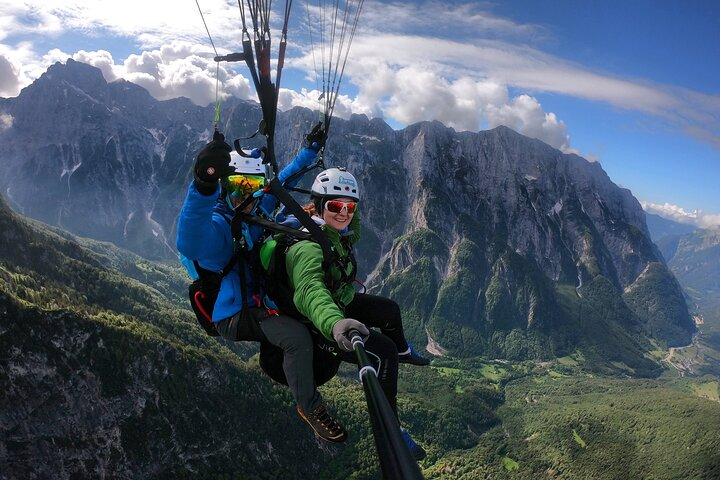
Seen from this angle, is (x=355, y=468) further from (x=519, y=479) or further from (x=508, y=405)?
(x=508, y=405)

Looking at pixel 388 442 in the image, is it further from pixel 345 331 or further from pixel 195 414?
pixel 195 414

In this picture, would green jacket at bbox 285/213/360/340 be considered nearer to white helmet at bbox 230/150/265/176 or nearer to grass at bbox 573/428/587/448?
white helmet at bbox 230/150/265/176

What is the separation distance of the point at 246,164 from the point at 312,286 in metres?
4.22

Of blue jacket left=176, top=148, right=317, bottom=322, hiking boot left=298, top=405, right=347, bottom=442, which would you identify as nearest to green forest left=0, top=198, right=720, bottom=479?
blue jacket left=176, top=148, right=317, bottom=322

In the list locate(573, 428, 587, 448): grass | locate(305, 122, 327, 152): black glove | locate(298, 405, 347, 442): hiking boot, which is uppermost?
locate(305, 122, 327, 152): black glove

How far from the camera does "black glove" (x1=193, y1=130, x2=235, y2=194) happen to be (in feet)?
19.5

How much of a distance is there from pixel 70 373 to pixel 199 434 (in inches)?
1335

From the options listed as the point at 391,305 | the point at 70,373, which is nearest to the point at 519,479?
the point at 70,373

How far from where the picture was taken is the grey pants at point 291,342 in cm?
725

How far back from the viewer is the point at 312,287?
615cm

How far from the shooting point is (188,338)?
134750 millimetres

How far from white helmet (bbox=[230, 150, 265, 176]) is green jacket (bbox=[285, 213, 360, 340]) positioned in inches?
119

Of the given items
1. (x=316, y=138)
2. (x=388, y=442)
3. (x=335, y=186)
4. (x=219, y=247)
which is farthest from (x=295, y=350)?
(x=316, y=138)

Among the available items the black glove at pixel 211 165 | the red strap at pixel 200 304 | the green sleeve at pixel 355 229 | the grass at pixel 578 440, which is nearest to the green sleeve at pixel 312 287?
the black glove at pixel 211 165
